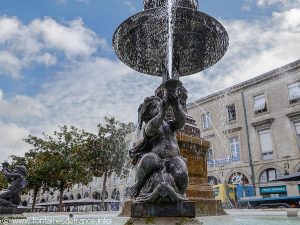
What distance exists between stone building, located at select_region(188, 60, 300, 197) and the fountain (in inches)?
749

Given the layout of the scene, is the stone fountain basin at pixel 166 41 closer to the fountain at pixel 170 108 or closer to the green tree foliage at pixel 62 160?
the fountain at pixel 170 108

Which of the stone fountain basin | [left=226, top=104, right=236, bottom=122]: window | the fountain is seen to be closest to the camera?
the fountain

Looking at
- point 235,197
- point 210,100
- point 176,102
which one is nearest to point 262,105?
point 210,100

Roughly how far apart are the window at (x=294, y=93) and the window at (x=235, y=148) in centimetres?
610

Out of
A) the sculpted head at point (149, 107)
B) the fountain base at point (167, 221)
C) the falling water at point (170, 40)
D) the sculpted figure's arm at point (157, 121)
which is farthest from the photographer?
the falling water at point (170, 40)

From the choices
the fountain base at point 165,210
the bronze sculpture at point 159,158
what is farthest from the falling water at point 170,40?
the fountain base at point 165,210

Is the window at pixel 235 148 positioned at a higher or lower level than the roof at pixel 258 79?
lower

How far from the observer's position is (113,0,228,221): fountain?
2.97m

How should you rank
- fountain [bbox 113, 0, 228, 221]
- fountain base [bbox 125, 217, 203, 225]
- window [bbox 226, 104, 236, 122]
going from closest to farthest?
fountain base [bbox 125, 217, 203, 225], fountain [bbox 113, 0, 228, 221], window [bbox 226, 104, 236, 122]

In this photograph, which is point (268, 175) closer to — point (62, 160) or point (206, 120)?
point (206, 120)

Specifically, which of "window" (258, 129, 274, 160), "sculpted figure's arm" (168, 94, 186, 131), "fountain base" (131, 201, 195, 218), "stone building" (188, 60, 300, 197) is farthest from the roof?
"fountain base" (131, 201, 195, 218)

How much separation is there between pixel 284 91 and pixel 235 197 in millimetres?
9859

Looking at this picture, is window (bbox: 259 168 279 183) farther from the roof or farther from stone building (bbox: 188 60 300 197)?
the roof

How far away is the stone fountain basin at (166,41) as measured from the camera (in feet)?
22.9
